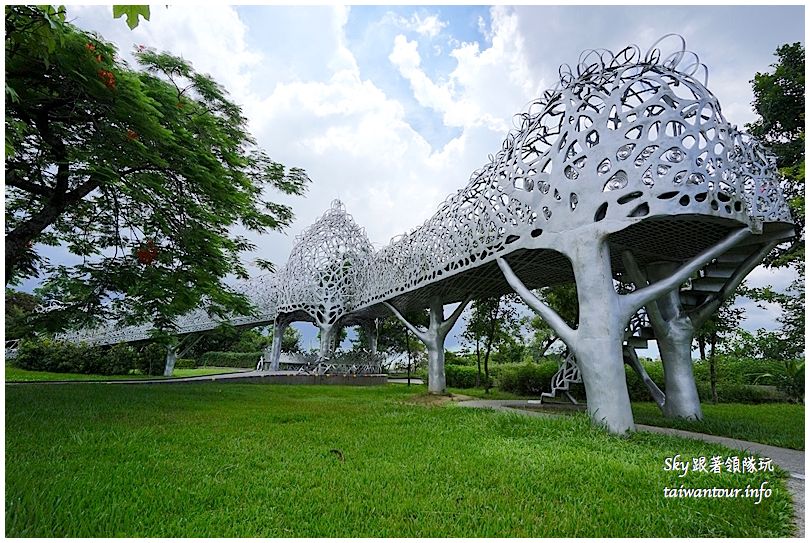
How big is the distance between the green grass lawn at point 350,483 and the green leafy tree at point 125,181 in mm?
3698

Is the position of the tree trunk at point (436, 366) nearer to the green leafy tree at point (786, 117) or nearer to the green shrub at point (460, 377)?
the green shrub at point (460, 377)

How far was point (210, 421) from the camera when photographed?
7105mm

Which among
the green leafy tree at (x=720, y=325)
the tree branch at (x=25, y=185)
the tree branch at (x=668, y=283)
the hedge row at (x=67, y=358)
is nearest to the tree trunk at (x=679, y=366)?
the tree branch at (x=668, y=283)

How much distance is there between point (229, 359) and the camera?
1485 inches

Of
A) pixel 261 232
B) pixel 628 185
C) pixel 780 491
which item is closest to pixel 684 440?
pixel 780 491

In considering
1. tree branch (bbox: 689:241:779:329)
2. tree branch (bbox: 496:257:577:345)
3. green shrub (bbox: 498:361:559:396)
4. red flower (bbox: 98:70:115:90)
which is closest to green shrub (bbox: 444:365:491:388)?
green shrub (bbox: 498:361:559:396)

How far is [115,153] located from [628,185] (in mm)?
8289

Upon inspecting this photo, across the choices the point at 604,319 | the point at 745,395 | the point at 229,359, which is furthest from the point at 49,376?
the point at 745,395

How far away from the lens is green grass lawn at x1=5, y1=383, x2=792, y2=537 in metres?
3.09

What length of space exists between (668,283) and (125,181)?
965cm

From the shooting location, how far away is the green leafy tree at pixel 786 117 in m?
10.4

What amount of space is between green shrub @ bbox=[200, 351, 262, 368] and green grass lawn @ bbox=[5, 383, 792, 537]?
1234 inches

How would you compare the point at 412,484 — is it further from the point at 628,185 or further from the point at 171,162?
the point at 171,162

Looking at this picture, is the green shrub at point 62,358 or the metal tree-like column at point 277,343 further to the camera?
the metal tree-like column at point 277,343
